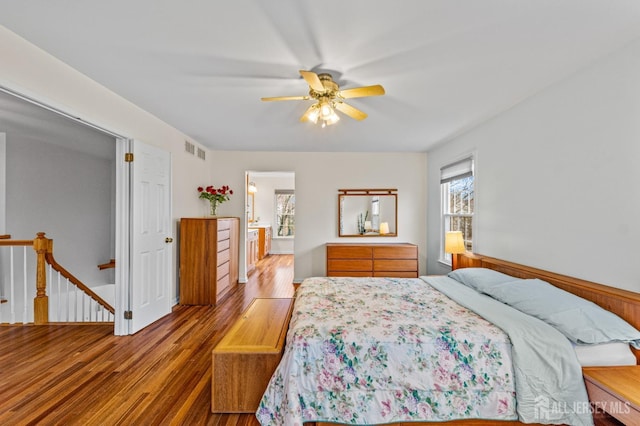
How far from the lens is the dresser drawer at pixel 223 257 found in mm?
3932

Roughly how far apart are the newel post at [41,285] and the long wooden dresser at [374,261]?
140 inches

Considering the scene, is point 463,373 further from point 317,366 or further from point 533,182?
point 533,182

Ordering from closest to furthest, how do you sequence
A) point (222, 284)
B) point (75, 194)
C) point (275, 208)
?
point (222, 284)
point (75, 194)
point (275, 208)

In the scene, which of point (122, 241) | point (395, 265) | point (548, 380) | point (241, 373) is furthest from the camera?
point (395, 265)

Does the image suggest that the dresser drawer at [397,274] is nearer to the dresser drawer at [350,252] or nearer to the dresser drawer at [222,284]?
the dresser drawer at [350,252]

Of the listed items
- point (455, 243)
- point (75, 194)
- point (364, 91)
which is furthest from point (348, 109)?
point (75, 194)

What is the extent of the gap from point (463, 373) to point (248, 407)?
132 cm

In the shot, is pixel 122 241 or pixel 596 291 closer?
pixel 596 291

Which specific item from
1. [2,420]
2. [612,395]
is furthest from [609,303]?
[2,420]

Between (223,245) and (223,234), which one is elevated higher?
(223,234)

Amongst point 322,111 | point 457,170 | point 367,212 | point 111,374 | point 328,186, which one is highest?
point 322,111

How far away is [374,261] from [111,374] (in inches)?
134

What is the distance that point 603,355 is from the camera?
152 centimetres

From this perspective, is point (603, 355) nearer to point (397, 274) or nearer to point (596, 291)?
point (596, 291)
